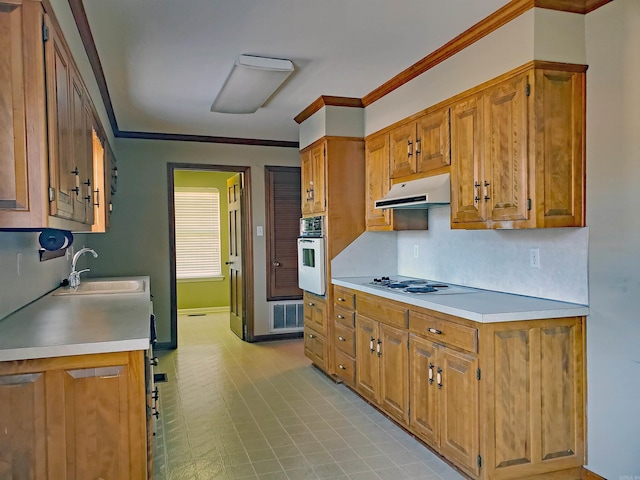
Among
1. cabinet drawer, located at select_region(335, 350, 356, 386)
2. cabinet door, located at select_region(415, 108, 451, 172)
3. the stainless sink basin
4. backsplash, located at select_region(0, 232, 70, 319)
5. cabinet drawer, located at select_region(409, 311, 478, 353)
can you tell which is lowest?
cabinet drawer, located at select_region(335, 350, 356, 386)

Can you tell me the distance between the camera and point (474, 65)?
113 inches

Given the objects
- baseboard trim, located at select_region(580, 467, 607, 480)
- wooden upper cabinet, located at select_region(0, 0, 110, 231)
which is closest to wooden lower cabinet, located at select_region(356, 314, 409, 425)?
baseboard trim, located at select_region(580, 467, 607, 480)

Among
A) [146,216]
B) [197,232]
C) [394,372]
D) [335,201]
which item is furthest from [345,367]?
[197,232]

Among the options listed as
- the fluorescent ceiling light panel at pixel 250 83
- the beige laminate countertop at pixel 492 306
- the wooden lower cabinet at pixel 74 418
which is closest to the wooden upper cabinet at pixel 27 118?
the wooden lower cabinet at pixel 74 418

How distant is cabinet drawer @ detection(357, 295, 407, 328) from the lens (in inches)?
123

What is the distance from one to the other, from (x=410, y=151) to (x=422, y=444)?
1.98 m

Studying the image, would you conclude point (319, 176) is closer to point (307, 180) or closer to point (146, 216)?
point (307, 180)

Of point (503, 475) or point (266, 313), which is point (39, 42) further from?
point (266, 313)

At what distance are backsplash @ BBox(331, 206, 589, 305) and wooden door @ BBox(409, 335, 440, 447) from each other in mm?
669

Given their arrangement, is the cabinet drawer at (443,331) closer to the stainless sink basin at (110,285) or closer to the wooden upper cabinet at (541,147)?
the wooden upper cabinet at (541,147)

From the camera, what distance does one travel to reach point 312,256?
4469 mm

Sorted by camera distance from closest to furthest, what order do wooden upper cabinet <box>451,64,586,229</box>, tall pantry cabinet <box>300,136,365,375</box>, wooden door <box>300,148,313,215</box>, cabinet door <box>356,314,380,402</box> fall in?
wooden upper cabinet <box>451,64,586,229</box>
cabinet door <box>356,314,380,402</box>
tall pantry cabinet <box>300,136,365,375</box>
wooden door <box>300,148,313,215</box>

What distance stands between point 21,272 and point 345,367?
8.07 feet

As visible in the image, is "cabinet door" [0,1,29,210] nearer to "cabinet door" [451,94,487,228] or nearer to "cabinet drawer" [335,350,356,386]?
"cabinet door" [451,94,487,228]
